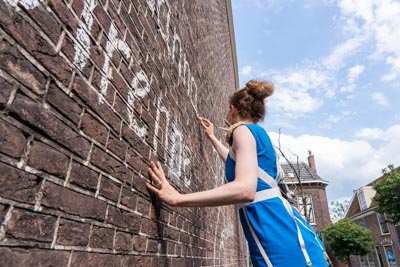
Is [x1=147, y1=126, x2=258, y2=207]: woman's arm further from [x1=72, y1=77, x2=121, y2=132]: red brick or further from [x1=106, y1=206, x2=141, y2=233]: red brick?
[x1=72, y1=77, x2=121, y2=132]: red brick

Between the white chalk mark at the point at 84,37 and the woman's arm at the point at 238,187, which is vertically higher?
the white chalk mark at the point at 84,37

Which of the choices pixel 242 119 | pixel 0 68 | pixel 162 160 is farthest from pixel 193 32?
pixel 0 68

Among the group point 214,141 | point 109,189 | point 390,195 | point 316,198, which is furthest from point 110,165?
point 316,198

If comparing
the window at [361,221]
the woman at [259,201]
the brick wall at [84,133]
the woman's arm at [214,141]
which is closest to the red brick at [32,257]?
the brick wall at [84,133]

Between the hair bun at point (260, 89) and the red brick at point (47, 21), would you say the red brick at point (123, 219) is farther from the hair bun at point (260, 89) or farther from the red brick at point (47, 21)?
the hair bun at point (260, 89)

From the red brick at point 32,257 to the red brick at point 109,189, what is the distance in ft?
0.90

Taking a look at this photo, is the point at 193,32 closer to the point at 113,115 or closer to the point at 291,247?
the point at 113,115

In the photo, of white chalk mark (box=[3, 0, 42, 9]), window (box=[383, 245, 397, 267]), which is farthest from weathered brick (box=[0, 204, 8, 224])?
window (box=[383, 245, 397, 267])

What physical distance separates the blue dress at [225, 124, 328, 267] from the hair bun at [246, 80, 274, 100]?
0.49m

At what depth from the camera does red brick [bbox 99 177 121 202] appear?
1.08 metres

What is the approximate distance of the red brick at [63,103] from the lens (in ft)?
2.74

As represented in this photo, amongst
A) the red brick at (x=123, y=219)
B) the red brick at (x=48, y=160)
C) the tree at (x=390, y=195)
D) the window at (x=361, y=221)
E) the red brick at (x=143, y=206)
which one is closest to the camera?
the red brick at (x=48, y=160)

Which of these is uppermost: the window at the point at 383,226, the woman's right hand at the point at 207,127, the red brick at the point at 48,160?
the window at the point at 383,226

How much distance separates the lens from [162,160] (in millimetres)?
1831
